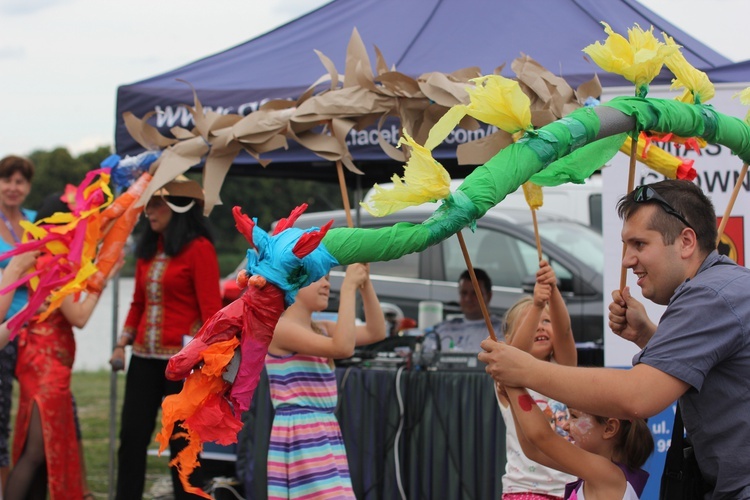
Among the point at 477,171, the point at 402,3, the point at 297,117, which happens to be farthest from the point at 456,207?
the point at 402,3

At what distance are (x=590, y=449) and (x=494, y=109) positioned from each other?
1.11 m

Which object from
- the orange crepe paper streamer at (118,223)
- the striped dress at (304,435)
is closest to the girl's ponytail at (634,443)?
the striped dress at (304,435)

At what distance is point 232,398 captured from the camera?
2.16 m

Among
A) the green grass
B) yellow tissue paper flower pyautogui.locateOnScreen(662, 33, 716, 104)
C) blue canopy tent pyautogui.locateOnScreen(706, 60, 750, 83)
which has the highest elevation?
blue canopy tent pyautogui.locateOnScreen(706, 60, 750, 83)

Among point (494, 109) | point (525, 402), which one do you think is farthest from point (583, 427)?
point (494, 109)

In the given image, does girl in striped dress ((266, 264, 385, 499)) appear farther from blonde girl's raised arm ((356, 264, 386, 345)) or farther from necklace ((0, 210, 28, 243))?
necklace ((0, 210, 28, 243))

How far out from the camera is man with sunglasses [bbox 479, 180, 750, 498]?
2.06m

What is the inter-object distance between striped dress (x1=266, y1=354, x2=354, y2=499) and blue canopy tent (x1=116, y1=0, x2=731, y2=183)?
5.22ft

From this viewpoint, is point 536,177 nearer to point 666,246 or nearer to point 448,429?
point 666,246

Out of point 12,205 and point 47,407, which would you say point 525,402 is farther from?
point 12,205

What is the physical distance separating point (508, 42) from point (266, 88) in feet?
4.50

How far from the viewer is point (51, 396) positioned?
503 centimetres

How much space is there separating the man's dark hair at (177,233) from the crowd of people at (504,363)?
10 mm

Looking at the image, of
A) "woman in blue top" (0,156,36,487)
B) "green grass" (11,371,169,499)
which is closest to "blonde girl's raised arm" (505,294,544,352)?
"woman in blue top" (0,156,36,487)
